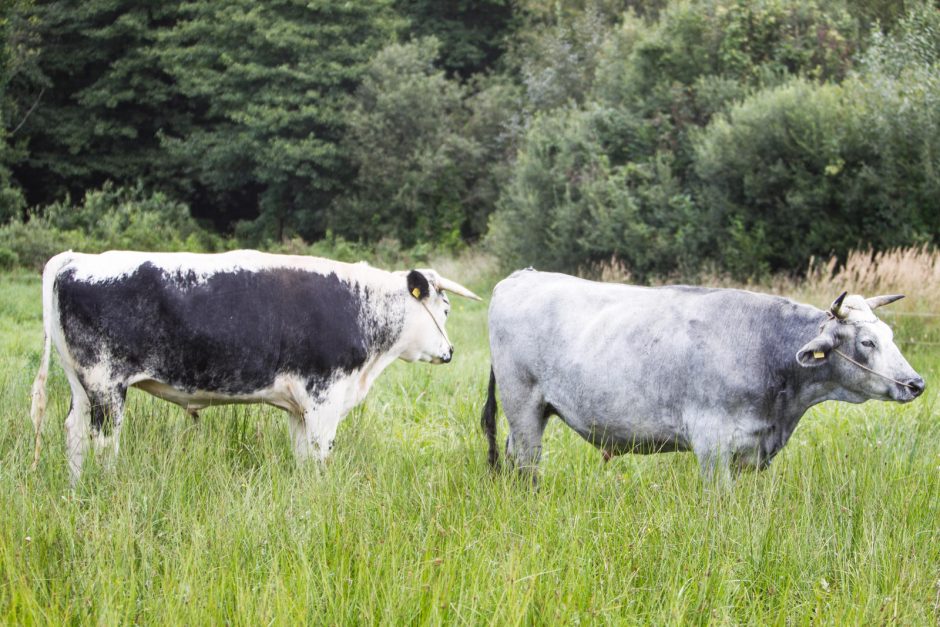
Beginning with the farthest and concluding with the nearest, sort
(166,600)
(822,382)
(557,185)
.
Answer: (557,185) → (822,382) → (166,600)

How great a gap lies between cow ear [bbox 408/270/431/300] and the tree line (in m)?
11.6

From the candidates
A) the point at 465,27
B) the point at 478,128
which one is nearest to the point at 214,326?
the point at 478,128

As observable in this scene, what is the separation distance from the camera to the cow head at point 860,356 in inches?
172

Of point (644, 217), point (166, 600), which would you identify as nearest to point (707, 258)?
point (644, 217)

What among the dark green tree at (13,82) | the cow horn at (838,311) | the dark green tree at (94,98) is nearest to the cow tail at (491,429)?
the cow horn at (838,311)

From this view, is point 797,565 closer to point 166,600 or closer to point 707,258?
point 166,600

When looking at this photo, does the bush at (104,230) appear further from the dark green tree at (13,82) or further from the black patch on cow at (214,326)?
the black patch on cow at (214,326)

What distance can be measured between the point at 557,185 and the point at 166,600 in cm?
1872

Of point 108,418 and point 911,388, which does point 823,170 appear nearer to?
point 911,388

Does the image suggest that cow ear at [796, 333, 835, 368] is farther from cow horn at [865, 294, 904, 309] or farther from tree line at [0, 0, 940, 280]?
tree line at [0, 0, 940, 280]

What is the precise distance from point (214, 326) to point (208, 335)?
6 centimetres

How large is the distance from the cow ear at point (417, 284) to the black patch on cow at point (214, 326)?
1.98 feet

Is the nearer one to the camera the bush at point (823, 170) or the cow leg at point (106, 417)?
the cow leg at point (106, 417)

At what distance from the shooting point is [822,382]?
461 cm
